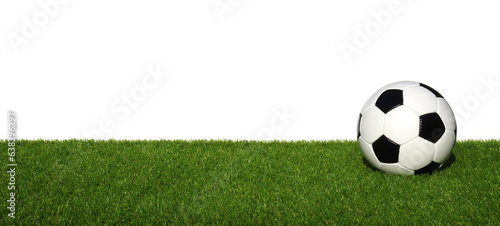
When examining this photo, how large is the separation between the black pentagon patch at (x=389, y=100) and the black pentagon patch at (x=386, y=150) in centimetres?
41

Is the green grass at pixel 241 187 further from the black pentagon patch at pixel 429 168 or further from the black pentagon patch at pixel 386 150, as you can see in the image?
the black pentagon patch at pixel 386 150

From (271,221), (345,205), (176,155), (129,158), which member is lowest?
(345,205)

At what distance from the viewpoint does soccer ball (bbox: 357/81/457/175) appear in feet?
17.3

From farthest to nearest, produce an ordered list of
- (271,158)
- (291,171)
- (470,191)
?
1. (271,158)
2. (291,171)
3. (470,191)

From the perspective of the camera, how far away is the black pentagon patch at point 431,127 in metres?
5.25

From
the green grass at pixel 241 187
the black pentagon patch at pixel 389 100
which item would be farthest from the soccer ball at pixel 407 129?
the green grass at pixel 241 187

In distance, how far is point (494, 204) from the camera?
15.3 feet

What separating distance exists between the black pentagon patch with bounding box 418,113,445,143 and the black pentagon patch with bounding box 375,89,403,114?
38 cm

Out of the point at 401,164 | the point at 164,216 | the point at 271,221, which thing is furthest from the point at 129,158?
the point at 401,164

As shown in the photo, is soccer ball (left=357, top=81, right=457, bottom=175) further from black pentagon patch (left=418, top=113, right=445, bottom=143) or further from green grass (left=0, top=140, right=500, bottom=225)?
green grass (left=0, top=140, right=500, bottom=225)

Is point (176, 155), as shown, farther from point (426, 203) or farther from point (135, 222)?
point (426, 203)

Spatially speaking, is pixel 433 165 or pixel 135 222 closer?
pixel 135 222

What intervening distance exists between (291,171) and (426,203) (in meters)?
1.95

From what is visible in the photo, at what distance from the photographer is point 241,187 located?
5.35 meters
